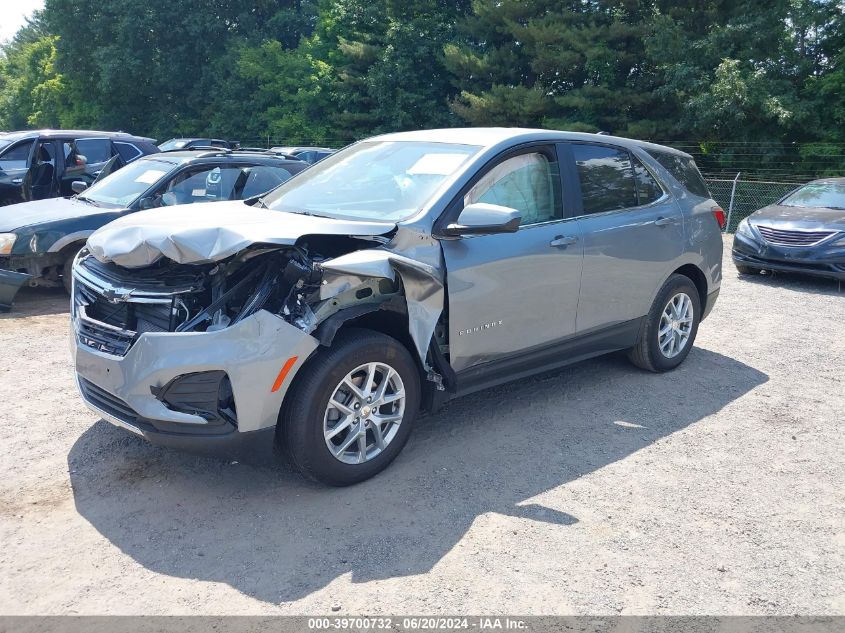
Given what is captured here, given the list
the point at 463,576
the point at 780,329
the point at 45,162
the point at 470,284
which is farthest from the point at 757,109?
the point at 463,576

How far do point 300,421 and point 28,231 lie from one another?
539 centimetres

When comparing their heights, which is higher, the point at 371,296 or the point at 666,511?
the point at 371,296

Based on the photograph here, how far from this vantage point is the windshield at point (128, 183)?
8.26 meters

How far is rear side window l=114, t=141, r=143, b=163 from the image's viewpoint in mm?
11062

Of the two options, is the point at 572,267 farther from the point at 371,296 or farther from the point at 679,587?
the point at 679,587

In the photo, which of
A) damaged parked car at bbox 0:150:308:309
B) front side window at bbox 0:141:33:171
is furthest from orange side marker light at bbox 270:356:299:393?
front side window at bbox 0:141:33:171

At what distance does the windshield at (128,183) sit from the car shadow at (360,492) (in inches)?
170

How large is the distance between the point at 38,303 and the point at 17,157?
3704 millimetres

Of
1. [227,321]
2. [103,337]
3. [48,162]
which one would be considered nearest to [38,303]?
[48,162]

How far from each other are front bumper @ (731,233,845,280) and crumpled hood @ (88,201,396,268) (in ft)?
25.7

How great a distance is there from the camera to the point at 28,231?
7609 mm

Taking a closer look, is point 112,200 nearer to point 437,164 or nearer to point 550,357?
point 437,164

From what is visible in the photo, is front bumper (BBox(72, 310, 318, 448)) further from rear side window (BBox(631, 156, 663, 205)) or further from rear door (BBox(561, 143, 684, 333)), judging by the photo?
Answer: rear side window (BBox(631, 156, 663, 205))

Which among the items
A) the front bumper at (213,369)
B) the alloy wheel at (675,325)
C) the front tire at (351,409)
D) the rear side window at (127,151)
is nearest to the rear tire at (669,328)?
the alloy wheel at (675,325)
